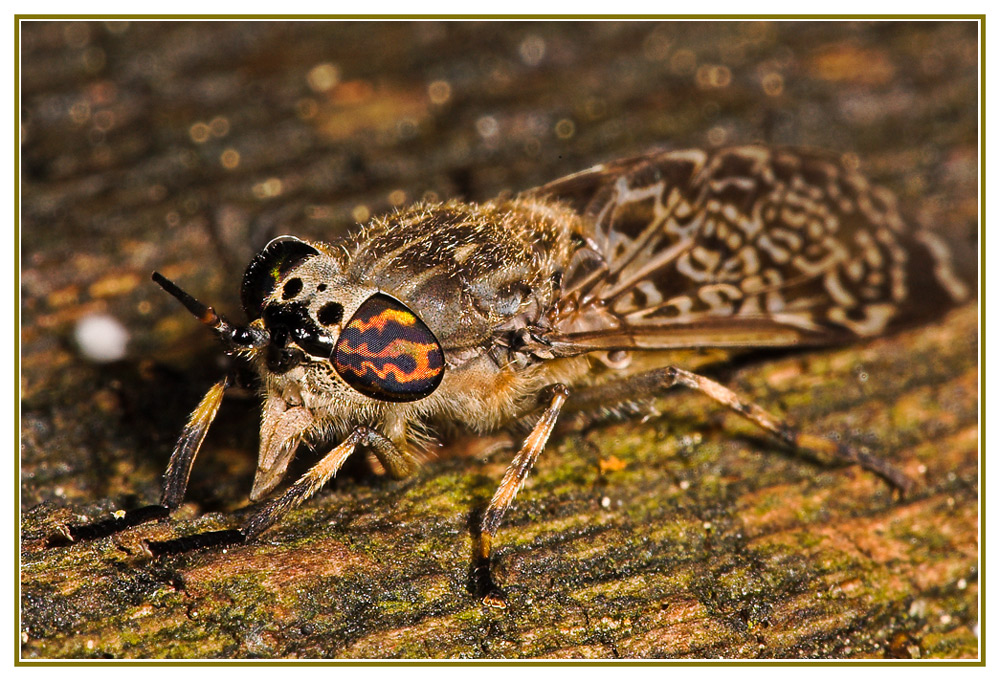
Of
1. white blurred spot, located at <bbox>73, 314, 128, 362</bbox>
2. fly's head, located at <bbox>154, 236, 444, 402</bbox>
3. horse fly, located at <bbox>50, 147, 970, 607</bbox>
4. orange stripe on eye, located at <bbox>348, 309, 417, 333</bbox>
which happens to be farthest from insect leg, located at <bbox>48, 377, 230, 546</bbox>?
white blurred spot, located at <bbox>73, 314, 128, 362</bbox>

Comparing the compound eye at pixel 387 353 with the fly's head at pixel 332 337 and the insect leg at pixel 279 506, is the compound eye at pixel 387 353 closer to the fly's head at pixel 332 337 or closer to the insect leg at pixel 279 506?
the fly's head at pixel 332 337

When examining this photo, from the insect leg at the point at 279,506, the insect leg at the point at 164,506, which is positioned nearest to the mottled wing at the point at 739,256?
the insect leg at the point at 279,506

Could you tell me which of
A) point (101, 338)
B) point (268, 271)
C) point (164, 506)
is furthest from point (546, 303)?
point (101, 338)

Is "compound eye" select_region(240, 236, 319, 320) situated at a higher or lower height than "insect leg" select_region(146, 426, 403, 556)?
higher

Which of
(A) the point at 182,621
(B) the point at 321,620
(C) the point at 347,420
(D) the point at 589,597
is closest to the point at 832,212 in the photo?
(D) the point at 589,597

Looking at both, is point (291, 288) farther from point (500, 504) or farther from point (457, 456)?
point (500, 504)

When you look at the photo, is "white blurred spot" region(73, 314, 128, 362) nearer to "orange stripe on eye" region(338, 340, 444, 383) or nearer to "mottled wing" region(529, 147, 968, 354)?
"orange stripe on eye" region(338, 340, 444, 383)

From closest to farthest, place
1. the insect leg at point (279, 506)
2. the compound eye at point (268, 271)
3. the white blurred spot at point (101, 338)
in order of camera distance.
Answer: the insect leg at point (279, 506), the compound eye at point (268, 271), the white blurred spot at point (101, 338)
